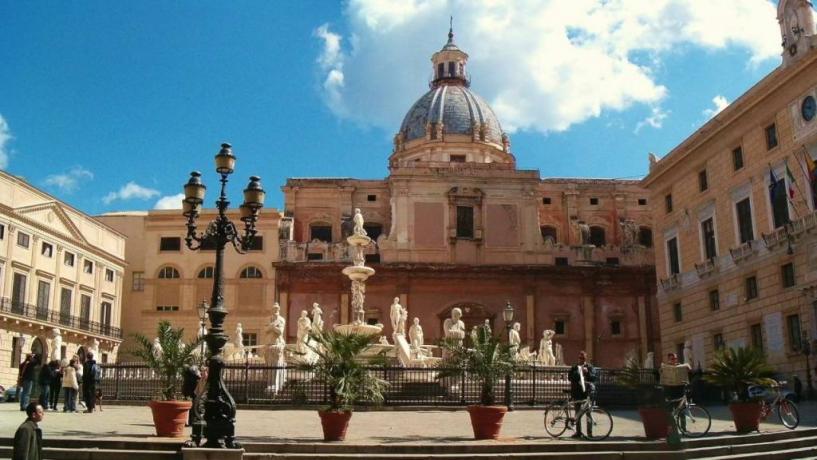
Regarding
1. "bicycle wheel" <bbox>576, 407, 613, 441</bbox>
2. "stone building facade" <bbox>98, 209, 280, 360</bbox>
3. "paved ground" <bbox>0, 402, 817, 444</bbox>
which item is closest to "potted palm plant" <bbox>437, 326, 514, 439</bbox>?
"paved ground" <bbox>0, 402, 817, 444</bbox>

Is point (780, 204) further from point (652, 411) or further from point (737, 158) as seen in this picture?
point (652, 411)

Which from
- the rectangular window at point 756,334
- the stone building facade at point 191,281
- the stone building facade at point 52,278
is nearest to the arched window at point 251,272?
the stone building facade at point 191,281

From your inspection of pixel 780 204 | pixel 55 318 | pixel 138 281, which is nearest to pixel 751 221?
pixel 780 204

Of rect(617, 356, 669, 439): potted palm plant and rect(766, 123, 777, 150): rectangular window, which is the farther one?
rect(766, 123, 777, 150): rectangular window

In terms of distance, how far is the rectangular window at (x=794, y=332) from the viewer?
25.0 m

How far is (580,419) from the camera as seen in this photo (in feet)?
42.3

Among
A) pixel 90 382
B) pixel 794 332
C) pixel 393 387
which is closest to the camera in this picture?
pixel 90 382

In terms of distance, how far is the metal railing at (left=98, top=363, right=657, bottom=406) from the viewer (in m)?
19.8

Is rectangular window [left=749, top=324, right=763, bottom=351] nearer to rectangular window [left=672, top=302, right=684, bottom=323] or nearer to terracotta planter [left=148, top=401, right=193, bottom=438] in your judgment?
rectangular window [left=672, top=302, right=684, bottom=323]

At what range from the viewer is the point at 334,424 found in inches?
463

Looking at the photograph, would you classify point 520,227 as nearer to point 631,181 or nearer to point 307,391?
point 631,181

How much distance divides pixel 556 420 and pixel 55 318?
35.4m

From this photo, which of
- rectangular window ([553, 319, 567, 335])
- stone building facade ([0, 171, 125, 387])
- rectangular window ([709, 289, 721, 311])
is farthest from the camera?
rectangular window ([553, 319, 567, 335])

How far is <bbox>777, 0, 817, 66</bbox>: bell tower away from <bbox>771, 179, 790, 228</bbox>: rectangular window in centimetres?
409
